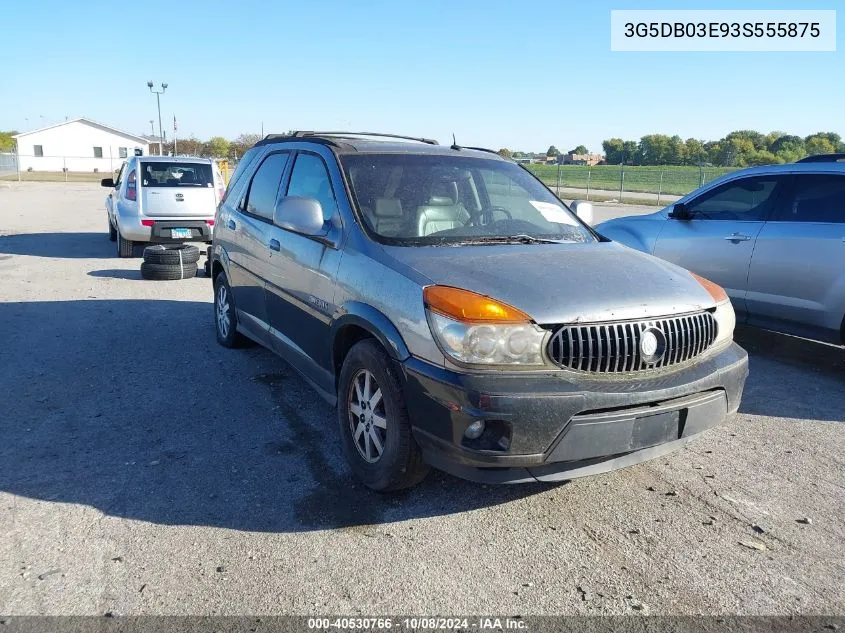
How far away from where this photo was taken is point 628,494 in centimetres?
367

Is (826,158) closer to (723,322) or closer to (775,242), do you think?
(775,242)

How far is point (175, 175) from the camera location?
11883mm

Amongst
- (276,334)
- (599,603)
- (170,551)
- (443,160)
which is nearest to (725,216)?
(443,160)

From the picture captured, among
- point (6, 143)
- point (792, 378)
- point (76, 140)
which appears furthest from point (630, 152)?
point (6, 143)

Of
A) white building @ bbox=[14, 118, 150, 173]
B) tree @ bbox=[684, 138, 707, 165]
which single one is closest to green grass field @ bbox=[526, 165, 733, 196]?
tree @ bbox=[684, 138, 707, 165]

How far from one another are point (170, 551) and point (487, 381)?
1589mm

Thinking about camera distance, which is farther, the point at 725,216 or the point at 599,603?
the point at 725,216

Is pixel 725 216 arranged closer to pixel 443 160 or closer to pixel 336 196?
pixel 443 160

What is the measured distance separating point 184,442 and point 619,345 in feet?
8.71

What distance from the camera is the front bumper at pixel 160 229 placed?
11.2 meters

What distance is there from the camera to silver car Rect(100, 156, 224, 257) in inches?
443

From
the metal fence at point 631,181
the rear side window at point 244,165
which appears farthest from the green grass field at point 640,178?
the rear side window at point 244,165

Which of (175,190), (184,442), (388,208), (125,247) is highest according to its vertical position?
(175,190)

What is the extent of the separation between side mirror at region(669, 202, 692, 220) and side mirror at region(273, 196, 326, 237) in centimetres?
432
